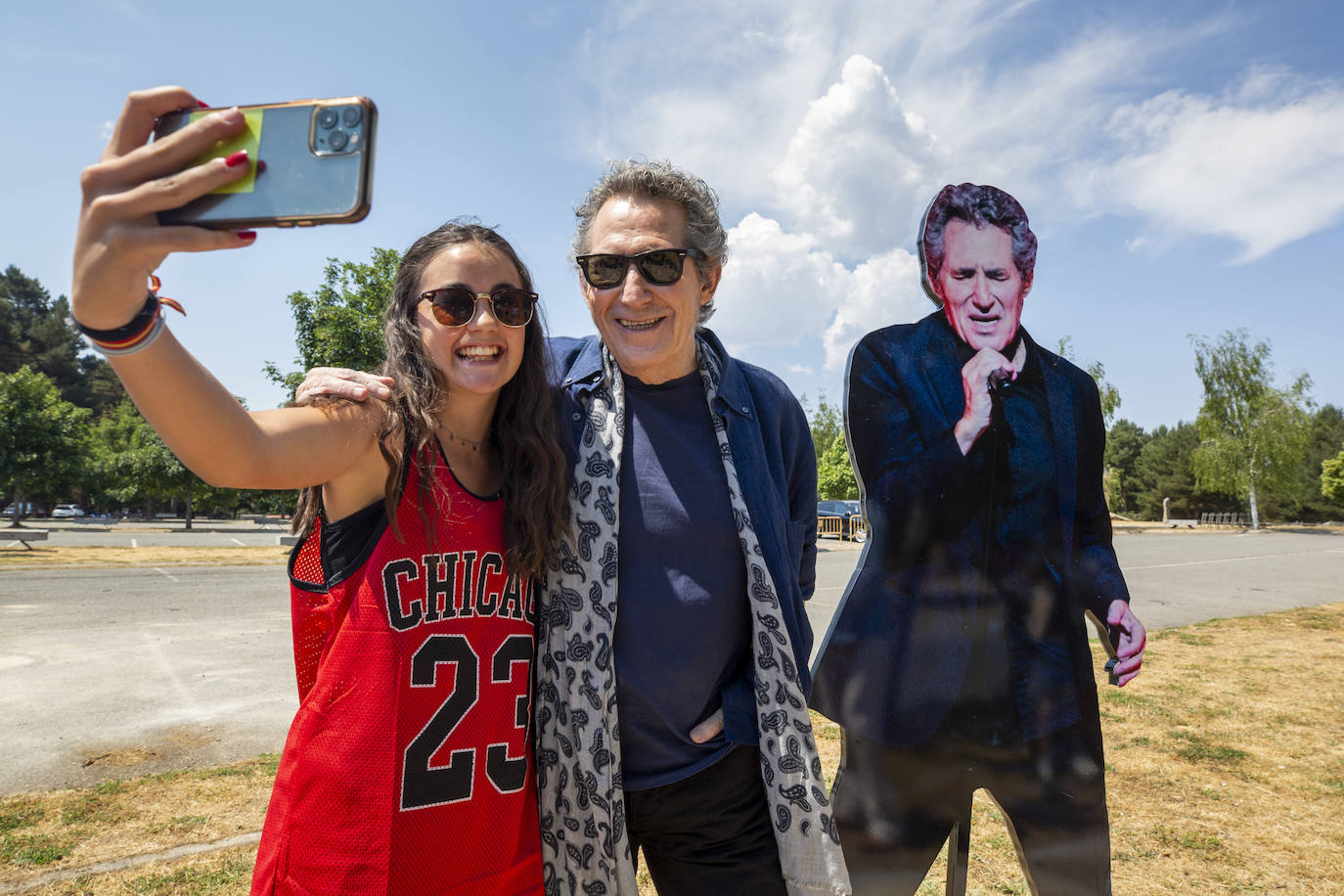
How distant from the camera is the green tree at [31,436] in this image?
22.4 metres

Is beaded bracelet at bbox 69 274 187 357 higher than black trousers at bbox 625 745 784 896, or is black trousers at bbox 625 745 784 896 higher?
beaded bracelet at bbox 69 274 187 357

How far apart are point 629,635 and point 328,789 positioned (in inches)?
29.0

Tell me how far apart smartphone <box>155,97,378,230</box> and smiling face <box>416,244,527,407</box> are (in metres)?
0.68

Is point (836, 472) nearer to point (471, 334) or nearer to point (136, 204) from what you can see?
point (471, 334)

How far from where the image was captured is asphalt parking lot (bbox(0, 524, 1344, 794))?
4754 millimetres

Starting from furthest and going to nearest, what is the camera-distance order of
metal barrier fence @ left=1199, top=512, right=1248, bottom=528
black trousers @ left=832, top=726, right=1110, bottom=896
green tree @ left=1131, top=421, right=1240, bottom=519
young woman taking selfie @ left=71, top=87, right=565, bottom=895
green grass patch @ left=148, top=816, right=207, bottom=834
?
green tree @ left=1131, top=421, right=1240, bottom=519
metal barrier fence @ left=1199, top=512, right=1248, bottom=528
green grass patch @ left=148, top=816, right=207, bottom=834
black trousers @ left=832, top=726, right=1110, bottom=896
young woman taking selfie @ left=71, top=87, right=565, bottom=895

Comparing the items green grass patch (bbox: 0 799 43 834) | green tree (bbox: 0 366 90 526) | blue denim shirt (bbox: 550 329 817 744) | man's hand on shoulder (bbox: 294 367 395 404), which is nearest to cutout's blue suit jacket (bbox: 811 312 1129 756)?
blue denim shirt (bbox: 550 329 817 744)

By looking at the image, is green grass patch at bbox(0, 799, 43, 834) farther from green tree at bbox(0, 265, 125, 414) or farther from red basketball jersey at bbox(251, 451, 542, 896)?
green tree at bbox(0, 265, 125, 414)

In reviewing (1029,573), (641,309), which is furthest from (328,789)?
(1029,573)

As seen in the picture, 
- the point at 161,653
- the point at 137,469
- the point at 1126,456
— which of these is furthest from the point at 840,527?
the point at 1126,456

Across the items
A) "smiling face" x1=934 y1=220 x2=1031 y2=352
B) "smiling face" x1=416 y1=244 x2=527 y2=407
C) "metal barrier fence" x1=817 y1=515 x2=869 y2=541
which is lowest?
"metal barrier fence" x1=817 y1=515 x2=869 y2=541

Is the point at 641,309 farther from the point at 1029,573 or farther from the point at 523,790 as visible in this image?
the point at 1029,573

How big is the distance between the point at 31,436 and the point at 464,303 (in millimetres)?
28222

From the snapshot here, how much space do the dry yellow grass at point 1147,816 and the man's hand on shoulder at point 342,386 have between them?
2.65m
